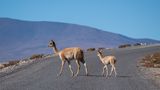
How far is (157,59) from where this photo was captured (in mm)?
45594

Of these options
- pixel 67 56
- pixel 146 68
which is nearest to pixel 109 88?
pixel 67 56

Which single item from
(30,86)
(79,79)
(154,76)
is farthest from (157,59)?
(30,86)

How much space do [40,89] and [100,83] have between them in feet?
12.6

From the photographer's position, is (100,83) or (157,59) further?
(157,59)

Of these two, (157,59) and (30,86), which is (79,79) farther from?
(157,59)

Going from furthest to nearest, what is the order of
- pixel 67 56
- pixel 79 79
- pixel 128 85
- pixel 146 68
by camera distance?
pixel 146 68 < pixel 67 56 < pixel 79 79 < pixel 128 85

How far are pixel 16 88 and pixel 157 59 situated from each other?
76.8 ft

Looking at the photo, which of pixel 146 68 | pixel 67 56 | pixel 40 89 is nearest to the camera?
pixel 40 89

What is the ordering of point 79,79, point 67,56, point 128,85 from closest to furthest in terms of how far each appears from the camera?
point 128,85, point 79,79, point 67,56

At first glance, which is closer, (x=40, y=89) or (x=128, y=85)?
(x=40, y=89)

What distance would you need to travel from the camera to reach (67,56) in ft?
100

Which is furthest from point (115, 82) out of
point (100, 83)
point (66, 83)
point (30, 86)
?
point (30, 86)

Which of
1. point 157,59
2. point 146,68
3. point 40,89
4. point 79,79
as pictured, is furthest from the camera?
point 157,59

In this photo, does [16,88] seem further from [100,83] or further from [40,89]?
[100,83]
